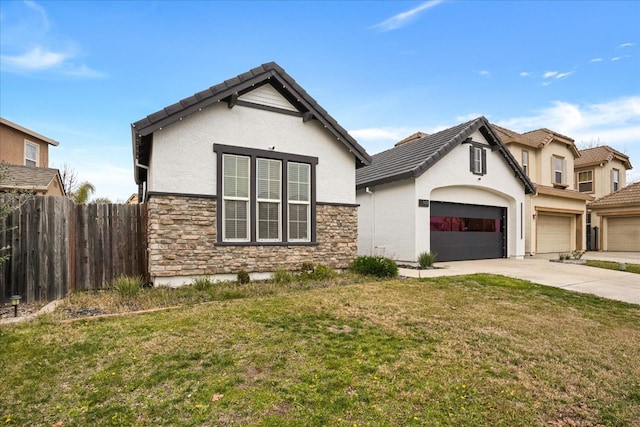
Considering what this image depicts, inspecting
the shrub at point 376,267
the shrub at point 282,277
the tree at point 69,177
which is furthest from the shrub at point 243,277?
the tree at point 69,177

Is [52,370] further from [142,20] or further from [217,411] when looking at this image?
[142,20]

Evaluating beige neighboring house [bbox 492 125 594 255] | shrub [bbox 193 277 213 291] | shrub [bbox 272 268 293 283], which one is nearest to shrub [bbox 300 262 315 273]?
shrub [bbox 272 268 293 283]

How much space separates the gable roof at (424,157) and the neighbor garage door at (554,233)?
4.27 m

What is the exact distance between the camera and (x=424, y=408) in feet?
10.3

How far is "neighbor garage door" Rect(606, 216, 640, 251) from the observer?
22.5m

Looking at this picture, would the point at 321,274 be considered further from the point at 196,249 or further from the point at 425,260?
the point at 425,260

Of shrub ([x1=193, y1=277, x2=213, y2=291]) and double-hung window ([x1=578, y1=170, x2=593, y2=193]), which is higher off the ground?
double-hung window ([x1=578, y1=170, x2=593, y2=193])

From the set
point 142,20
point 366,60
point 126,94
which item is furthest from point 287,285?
point 126,94

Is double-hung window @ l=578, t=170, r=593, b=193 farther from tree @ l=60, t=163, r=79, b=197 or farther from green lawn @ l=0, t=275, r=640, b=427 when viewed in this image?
tree @ l=60, t=163, r=79, b=197

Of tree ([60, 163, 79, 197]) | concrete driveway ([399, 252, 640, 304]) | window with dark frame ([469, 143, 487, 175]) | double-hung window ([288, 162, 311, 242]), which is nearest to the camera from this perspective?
concrete driveway ([399, 252, 640, 304])

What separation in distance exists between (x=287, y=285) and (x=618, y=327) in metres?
6.50

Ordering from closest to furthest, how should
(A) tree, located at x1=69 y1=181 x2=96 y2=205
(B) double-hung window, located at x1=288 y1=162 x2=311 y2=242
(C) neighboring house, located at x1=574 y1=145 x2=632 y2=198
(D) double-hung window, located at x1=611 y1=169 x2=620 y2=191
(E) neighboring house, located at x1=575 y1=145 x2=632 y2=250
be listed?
1. (B) double-hung window, located at x1=288 y1=162 x2=311 y2=242
2. (E) neighboring house, located at x1=575 y1=145 x2=632 y2=250
3. (A) tree, located at x1=69 y1=181 x2=96 y2=205
4. (C) neighboring house, located at x1=574 y1=145 x2=632 y2=198
5. (D) double-hung window, located at x1=611 y1=169 x2=620 y2=191

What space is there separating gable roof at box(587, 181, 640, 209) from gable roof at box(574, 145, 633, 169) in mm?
2903

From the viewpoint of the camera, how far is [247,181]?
30.9ft
